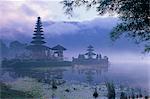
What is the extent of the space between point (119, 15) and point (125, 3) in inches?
41.2

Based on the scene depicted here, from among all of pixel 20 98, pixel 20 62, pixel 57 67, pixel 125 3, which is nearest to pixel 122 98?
pixel 20 98

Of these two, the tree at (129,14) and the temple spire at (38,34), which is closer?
the tree at (129,14)

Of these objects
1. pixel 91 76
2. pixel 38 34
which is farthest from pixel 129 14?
pixel 38 34

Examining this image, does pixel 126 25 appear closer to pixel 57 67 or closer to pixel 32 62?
pixel 32 62

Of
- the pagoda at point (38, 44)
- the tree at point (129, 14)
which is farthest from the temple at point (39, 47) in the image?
the tree at point (129, 14)

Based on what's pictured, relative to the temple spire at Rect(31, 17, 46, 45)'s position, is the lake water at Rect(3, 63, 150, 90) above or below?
below

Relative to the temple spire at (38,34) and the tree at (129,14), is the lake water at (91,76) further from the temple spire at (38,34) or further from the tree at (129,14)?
the tree at (129,14)

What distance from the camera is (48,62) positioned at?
3917 inches

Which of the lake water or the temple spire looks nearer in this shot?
the lake water

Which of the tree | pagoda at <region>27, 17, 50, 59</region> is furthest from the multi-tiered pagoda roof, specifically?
the tree

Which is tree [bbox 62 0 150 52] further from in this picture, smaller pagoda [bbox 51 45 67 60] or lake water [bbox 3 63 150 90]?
smaller pagoda [bbox 51 45 67 60]

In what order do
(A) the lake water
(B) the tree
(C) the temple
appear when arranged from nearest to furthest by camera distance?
(B) the tree → (A) the lake water → (C) the temple

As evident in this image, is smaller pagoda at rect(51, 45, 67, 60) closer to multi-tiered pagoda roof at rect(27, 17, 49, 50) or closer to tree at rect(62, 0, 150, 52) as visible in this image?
multi-tiered pagoda roof at rect(27, 17, 49, 50)

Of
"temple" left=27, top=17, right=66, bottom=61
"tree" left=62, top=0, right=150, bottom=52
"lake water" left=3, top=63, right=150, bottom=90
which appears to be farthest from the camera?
"temple" left=27, top=17, right=66, bottom=61
